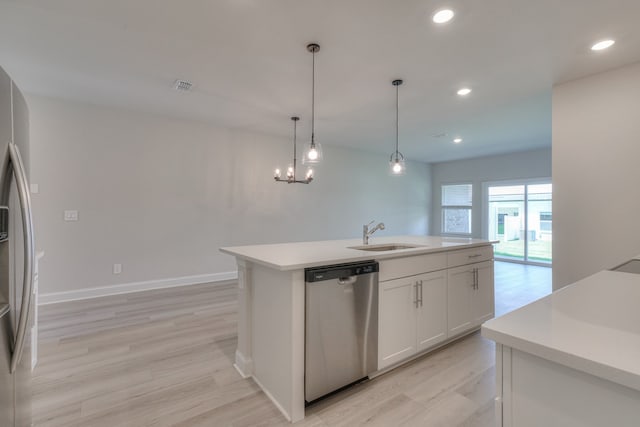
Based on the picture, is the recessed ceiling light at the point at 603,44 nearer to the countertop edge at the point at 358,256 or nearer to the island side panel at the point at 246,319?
the countertop edge at the point at 358,256

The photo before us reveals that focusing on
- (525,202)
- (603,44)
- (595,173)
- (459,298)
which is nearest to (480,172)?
(525,202)

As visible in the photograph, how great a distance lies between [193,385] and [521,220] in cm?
779

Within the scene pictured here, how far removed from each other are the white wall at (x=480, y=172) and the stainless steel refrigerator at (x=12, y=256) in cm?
822

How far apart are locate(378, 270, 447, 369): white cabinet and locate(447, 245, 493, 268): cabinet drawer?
176mm

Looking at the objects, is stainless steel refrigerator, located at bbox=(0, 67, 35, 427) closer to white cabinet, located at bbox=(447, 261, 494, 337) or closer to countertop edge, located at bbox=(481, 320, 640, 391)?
countertop edge, located at bbox=(481, 320, 640, 391)

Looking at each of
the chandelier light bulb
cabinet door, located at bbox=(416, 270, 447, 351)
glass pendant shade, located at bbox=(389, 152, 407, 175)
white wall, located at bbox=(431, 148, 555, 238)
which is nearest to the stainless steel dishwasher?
cabinet door, located at bbox=(416, 270, 447, 351)

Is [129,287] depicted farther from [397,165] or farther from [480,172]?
[480,172]

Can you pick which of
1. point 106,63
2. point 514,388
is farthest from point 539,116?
point 106,63

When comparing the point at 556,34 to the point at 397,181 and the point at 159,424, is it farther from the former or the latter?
the point at 397,181

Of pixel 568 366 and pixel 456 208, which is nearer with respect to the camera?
pixel 568 366

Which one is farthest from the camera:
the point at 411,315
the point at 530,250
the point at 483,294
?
the point at 530,250

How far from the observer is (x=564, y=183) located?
3.16 m

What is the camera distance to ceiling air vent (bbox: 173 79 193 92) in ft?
10.6

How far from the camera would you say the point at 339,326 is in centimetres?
185
